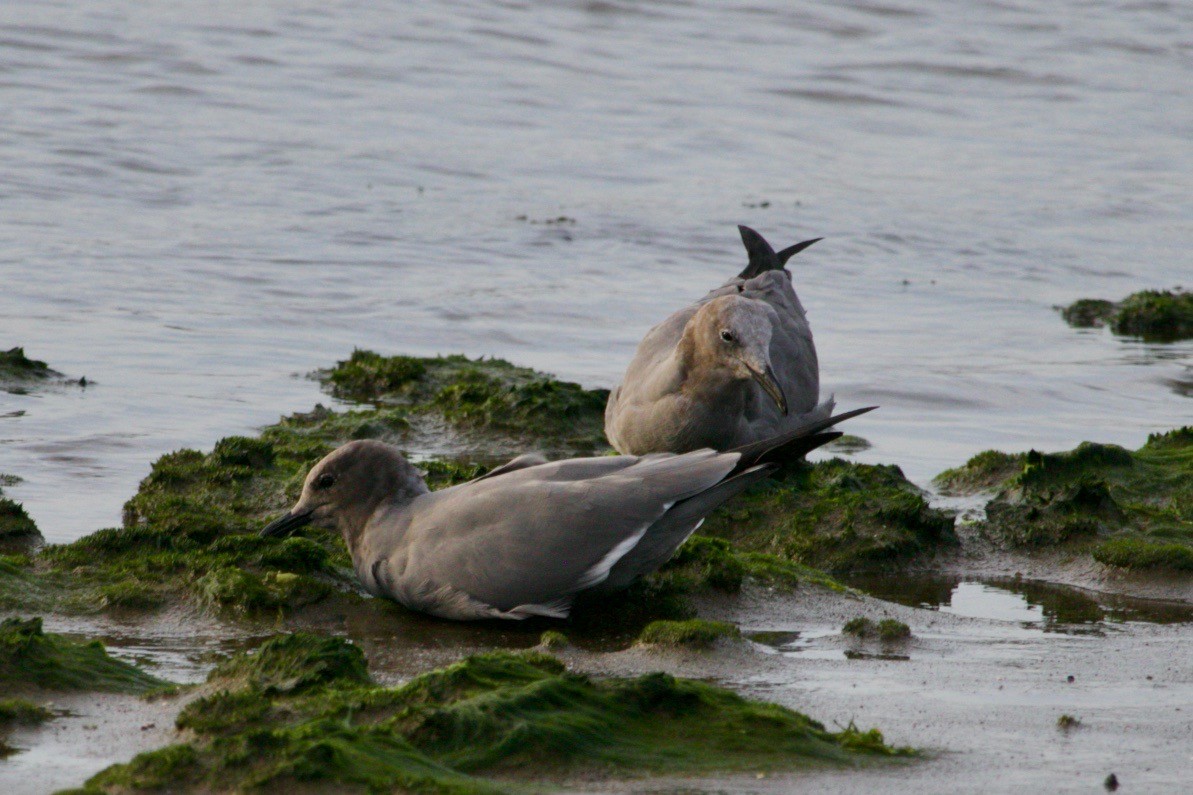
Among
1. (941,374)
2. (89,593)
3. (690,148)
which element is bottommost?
(89,593)

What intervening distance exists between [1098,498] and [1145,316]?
5.90 meters

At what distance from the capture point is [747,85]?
20.4m

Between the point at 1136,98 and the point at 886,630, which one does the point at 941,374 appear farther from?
the point at 1136,98

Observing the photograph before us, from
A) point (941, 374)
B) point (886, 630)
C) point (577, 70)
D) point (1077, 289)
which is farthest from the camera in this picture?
point (577, 70)

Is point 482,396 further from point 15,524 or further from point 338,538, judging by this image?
point 15,524

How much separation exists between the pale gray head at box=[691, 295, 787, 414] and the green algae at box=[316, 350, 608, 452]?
1.29 meters

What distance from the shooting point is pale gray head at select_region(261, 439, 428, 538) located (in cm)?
579

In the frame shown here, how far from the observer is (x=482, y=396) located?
862cm

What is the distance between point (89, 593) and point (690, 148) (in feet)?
42.1

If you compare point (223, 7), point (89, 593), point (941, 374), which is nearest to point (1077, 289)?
point (941, 374)

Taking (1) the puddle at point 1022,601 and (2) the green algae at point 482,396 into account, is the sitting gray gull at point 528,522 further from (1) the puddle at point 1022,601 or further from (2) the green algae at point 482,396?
(2) the green algae at point 482,396

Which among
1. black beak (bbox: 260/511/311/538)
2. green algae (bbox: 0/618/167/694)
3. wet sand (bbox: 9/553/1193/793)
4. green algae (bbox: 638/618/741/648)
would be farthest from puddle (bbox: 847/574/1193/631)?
green algae (bbox: 0/618/167/694)

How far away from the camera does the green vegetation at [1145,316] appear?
1202 centimetres

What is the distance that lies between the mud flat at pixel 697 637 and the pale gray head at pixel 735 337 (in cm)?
57
